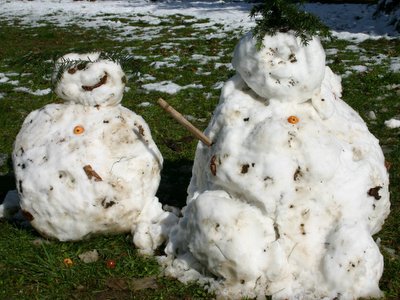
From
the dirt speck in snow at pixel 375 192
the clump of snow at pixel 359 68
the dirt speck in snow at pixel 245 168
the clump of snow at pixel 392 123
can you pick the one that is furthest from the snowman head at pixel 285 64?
the clump of snow at pixel 359 68

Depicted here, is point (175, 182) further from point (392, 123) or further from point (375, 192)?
point (392, 123)

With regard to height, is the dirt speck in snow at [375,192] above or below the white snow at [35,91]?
above

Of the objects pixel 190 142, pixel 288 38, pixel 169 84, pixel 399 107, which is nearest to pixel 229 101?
pixel 288 38

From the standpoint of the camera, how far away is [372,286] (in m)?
3.66

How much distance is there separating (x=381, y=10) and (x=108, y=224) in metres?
14.3

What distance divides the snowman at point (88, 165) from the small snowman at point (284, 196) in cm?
67

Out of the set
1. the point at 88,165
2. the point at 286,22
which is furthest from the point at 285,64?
the point at 88,165

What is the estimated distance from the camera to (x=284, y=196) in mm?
3736

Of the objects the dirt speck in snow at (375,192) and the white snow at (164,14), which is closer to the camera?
the dirt speck in snow at (375,192)

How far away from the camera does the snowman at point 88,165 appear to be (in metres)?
4.23

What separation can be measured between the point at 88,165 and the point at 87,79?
0.76 meters

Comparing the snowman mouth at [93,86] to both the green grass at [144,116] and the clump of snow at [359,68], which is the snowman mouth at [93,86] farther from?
the clump of snow at [359,68]

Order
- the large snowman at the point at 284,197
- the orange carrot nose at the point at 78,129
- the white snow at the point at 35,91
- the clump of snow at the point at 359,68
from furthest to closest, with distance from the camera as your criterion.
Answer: the clump of snow at the point at 359,68
the white snow at the point at 35,91
the orange carrot nose at the point at 78,129
the large snowman at the point at 284,197

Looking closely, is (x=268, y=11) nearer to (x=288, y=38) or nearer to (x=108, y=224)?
(x=288, y=38)
